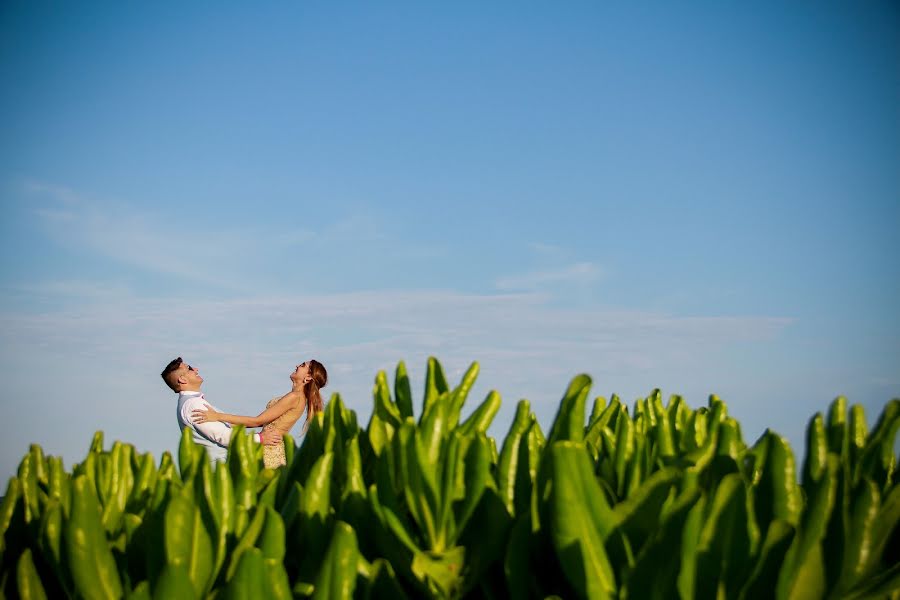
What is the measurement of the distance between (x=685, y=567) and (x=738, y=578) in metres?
0.14

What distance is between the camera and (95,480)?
253cm

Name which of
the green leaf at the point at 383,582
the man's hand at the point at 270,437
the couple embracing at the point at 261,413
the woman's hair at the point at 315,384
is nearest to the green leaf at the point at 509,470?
the green leaf at the point at 383,582

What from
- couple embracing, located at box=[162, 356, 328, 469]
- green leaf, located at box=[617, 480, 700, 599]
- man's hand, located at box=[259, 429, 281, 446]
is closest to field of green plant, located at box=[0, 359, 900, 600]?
green leaf, located at box=[617, 480, 700, 599]

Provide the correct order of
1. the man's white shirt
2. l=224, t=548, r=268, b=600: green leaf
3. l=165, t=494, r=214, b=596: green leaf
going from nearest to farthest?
l=224, t=548, r=268, b=600: green leaf
l=165, t=494, r=214, b=596: green leaf
the man's white shirt

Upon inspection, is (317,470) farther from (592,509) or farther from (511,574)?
(592,509)

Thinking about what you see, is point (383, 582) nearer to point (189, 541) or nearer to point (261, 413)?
point (189, 541)

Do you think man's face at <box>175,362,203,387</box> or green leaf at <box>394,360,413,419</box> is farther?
man's face at <box>175,362,203,387</box>

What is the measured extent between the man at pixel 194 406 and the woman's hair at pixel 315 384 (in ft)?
3.08

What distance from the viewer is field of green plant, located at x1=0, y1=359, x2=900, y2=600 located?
1497 millimetres

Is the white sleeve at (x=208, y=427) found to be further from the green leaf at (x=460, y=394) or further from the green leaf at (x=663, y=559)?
the green leaf at (x=663, y=559)

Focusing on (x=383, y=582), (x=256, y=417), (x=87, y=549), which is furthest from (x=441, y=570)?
(x=256, y=417)

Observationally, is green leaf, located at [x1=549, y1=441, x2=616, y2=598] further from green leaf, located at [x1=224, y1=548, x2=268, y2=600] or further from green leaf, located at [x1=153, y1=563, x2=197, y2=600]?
green leaf, located at [x1=153, y1=563, x2=197, y2=600]

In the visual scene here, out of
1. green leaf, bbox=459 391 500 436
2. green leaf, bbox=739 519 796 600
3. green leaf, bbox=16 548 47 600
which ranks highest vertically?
green leaf, bbox=459 391 500 436

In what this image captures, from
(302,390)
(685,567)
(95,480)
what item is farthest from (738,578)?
(302,390)
